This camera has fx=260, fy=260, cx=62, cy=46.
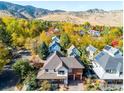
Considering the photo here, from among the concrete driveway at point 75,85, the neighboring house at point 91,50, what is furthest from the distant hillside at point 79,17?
the concrete driveway at point 75,85

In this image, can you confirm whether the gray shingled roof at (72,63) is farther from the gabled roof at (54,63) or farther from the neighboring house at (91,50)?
the neighboring house at (91,50)

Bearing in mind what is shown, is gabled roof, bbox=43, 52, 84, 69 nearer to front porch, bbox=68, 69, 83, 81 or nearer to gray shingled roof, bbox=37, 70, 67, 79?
front porch, bbox=68, 69, 83, 81

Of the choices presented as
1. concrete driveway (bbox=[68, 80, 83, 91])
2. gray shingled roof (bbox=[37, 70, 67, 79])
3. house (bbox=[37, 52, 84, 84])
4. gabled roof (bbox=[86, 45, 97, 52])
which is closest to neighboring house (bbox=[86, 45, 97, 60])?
gabled roof (bbox=[86, 45, 97, 52])

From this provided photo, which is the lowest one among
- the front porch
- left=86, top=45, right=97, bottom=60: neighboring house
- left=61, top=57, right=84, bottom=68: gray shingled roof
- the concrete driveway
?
the concrete driveway

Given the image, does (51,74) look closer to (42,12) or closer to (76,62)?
(76,62)

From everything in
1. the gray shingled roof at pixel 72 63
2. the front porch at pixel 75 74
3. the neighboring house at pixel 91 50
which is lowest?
the front porch at pixel 75 74


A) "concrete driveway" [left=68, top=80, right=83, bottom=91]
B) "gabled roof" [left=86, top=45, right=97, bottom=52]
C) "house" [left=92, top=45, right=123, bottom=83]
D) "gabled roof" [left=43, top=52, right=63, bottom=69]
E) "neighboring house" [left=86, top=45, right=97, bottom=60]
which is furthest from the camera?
"gabled roof" [left=86, top=45, right=97, bottom=52]

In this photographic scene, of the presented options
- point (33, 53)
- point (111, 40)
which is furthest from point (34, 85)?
point (111, 40)

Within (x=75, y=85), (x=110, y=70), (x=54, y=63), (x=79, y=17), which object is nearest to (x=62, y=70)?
(x=54, y=63)

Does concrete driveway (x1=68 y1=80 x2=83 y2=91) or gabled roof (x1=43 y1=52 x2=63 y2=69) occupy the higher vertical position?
gabled roof (x1=43 y1=52 x2=63 y2=69)
